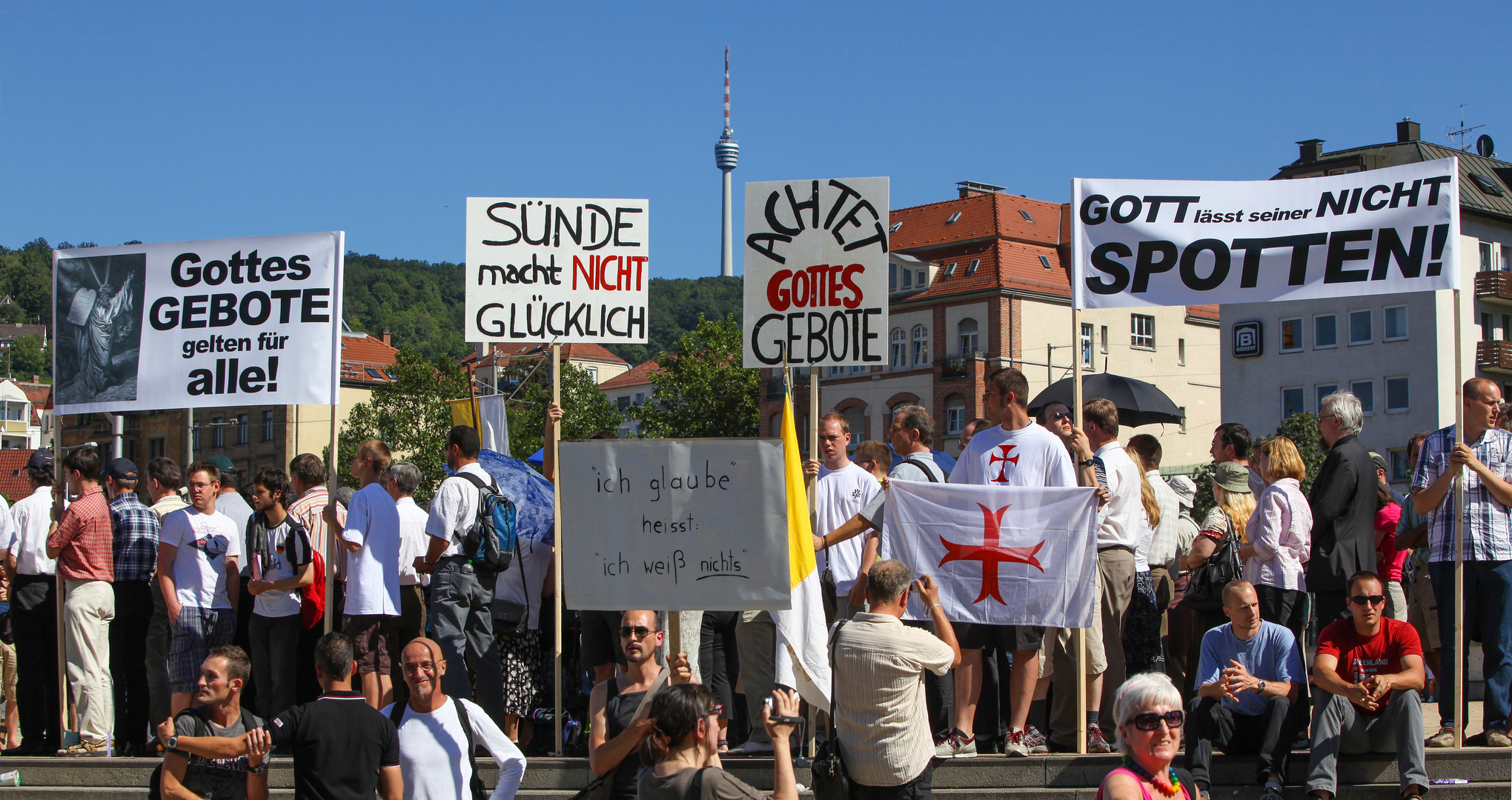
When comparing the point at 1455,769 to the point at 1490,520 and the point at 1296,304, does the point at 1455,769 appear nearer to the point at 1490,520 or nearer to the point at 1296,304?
the point at 1490,520

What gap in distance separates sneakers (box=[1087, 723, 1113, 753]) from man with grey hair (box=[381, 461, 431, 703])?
4.39 m

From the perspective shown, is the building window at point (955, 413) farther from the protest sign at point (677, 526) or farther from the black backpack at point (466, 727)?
the black backpack at point (466, 727)

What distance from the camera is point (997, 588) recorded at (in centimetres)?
876

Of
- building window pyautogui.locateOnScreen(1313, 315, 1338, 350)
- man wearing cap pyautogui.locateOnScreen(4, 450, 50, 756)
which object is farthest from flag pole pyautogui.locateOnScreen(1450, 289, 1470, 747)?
building window pyautogui.locateOnScreen(1313, 315, 1338, 350)

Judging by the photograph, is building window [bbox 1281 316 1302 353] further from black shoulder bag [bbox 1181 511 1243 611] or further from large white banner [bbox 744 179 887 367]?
large white banner [bbox 744 179 887 367]

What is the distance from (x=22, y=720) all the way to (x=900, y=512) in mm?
6118

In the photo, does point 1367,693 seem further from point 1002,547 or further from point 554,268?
point 554,268

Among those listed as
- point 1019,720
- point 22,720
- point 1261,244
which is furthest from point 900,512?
point 22,720

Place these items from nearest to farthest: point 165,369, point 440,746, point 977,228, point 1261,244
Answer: point 440,746, point 1261,244, point 165,369, point 977,228

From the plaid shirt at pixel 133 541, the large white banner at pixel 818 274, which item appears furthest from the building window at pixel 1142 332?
the plaid shirt at pixel 133 541

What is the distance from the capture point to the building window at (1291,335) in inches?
2384

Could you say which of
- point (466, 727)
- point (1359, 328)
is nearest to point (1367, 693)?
point (466, 727)

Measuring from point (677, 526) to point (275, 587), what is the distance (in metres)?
3.06

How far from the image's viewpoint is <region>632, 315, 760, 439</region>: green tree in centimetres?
7325
